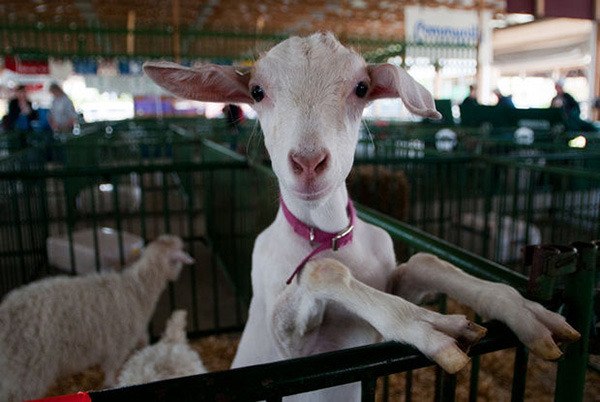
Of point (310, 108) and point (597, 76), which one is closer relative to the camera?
point (310, 108)

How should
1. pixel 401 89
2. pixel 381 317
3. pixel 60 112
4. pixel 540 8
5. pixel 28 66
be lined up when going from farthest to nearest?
pixel 28 66 < pixel 540 8 < pixel 60 112 < pixel 401 89 < pixel 381 317

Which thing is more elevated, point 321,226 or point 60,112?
point 60,112

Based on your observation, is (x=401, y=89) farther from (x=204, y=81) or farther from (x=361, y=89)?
(x=204, y=81)

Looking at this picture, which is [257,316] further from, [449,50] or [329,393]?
[449,50]

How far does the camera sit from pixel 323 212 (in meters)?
1.50

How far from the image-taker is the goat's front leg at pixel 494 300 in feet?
3.11

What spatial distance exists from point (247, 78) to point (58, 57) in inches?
413

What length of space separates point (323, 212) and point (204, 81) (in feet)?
1.93

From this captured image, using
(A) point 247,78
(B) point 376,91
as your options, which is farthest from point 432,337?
(A) point 247,78

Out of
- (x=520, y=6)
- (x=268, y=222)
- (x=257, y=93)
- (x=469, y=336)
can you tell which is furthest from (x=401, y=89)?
(x=520, y=6)

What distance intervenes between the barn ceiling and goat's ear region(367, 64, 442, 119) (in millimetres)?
9638

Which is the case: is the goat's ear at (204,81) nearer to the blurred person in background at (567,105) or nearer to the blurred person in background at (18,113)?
the blurred person in background at (567,105)

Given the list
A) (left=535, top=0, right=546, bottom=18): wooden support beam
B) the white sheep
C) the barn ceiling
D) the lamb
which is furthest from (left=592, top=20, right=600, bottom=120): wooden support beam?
the white sheep

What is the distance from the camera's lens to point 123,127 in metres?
11.7
